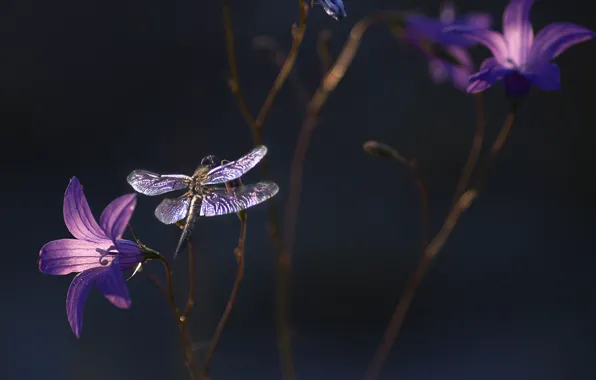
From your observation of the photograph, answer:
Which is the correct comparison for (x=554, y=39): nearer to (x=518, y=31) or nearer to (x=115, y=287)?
(x=518, y=31)

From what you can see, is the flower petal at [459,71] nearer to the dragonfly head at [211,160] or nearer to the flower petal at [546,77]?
the flower petal at [546,77]

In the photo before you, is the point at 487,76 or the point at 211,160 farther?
the point at 487,76

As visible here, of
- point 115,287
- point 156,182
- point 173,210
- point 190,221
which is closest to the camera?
point 115,287

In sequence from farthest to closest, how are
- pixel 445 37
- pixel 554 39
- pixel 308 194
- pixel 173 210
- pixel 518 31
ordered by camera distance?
1. pixel 308 194
2. pixel 445 37
3. pixel 518 31
4. pixel 554 39
5. pixel 173 210

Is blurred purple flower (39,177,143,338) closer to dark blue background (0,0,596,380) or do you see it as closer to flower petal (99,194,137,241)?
flower petal (99,194,137,241)

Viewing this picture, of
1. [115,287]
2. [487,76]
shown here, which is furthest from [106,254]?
[487,76]

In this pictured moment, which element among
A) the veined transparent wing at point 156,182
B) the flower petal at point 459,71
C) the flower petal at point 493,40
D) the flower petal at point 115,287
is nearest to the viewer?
the flower petal at point 115,287

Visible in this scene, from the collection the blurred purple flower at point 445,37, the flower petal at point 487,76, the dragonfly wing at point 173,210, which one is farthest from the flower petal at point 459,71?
the dragonfly wing at point 173,210

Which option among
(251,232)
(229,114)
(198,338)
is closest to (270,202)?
(198,338)
